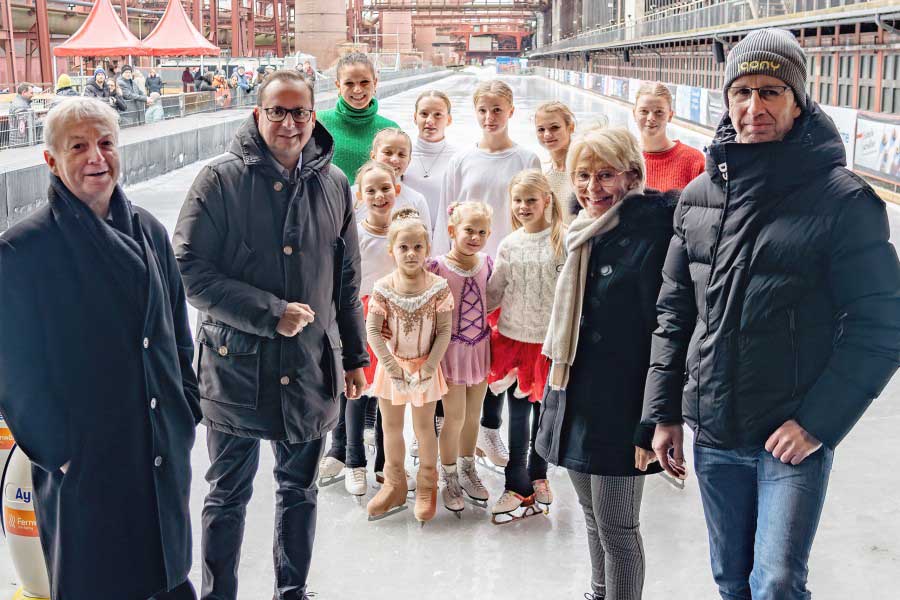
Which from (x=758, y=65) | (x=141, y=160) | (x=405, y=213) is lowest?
(x=141, y=160)

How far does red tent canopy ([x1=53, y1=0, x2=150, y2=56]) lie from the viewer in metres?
26.8

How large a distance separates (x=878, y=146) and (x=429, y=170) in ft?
33.4

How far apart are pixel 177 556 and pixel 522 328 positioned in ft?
6.12

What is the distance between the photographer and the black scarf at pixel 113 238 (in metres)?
2.33

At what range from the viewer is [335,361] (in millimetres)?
3129

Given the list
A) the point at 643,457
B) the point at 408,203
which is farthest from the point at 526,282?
the point at 643,457

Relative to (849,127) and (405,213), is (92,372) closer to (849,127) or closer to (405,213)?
(405,213)

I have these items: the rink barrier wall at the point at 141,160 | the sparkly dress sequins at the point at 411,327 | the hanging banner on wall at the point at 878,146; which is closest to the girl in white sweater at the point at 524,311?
the sparkly dress sequins at the point at 411,327

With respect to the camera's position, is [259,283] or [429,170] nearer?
[259,283]

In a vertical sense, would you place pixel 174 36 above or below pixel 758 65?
above

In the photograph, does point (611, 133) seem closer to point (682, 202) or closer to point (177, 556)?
point (682, 202)

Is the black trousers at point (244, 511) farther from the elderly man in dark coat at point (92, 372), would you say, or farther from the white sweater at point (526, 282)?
the white sweater at point (526, 282)

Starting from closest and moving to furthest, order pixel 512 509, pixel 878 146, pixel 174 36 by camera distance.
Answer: pixel 512 509, pixel 878 146, pixel 174 36

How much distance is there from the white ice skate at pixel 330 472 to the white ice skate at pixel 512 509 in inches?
31.9
